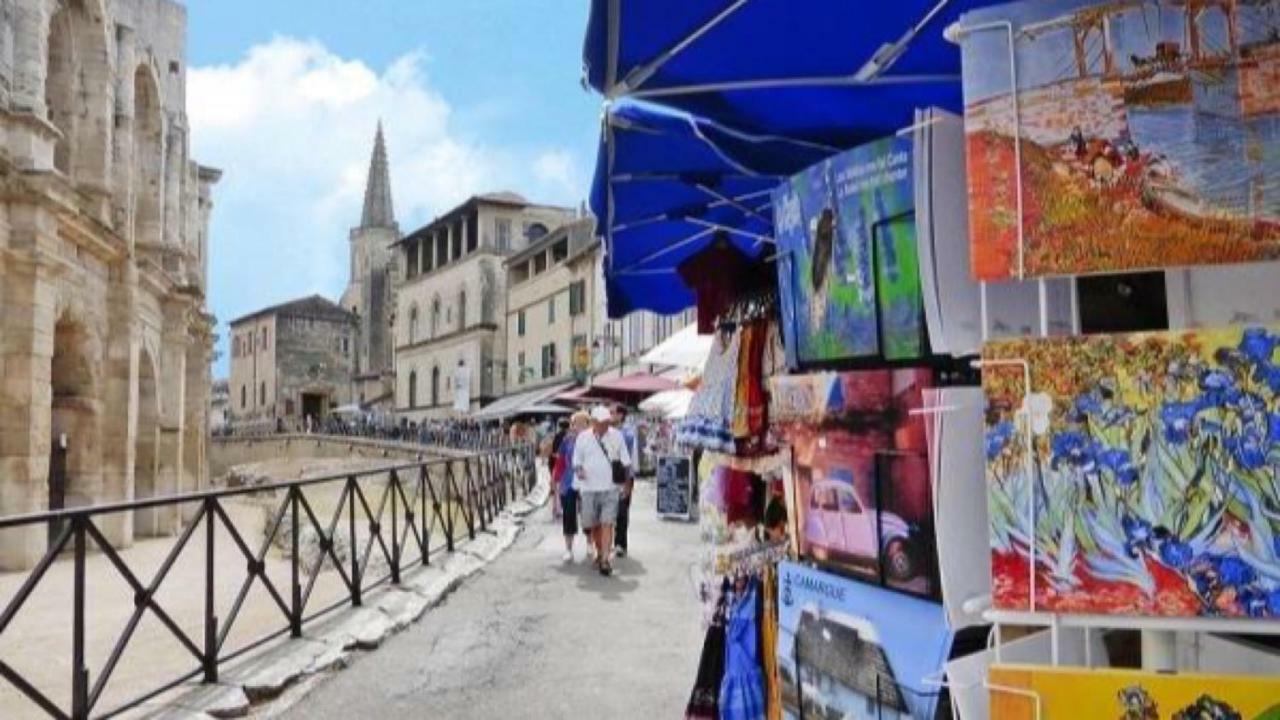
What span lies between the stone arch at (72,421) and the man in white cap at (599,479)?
1121cm

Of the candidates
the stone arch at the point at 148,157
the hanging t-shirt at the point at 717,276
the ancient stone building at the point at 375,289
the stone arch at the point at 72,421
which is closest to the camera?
the hanging t-shirt at the point at 717,276

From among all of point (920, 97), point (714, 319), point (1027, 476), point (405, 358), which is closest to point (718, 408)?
point (714, 319)

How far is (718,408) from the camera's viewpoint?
11.7 feet

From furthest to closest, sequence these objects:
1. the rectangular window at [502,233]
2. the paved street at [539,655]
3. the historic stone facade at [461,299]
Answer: the rectangular window at [502,233], the historic stone facade at [461,299], the paved street at [539,655]

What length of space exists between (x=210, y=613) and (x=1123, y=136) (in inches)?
221

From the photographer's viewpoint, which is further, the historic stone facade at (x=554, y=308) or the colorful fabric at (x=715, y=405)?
the historic stone facade at (x=554, y=308)

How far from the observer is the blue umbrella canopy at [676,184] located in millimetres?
3221

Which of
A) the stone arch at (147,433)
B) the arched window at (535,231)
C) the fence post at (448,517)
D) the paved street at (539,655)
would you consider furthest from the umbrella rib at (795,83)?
the arched window at (535,231)

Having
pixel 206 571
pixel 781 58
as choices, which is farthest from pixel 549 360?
pixel 781 58

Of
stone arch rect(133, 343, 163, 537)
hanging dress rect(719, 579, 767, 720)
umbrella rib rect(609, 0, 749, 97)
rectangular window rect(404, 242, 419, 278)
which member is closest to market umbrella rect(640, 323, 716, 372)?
hanging dress rect(719, 579, 767, 720)

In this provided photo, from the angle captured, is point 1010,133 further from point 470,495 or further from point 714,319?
point 470,495

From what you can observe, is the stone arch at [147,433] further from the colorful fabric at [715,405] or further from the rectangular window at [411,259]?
the rectangular window at [411,259]

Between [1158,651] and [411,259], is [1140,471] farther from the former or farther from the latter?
[411,259]

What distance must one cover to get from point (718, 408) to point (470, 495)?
986cm
